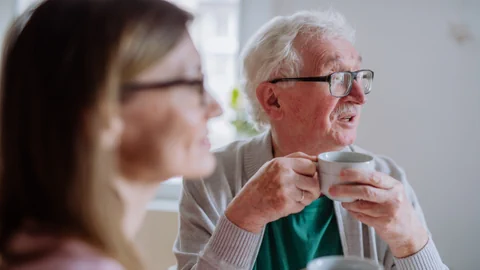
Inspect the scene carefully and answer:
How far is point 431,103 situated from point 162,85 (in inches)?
60.7

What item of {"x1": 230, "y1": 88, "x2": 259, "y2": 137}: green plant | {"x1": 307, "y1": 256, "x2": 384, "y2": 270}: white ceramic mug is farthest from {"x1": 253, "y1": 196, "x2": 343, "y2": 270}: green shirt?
{"x1": 230, "y1": 88, "x2": 259, "y2": 137}: green plant

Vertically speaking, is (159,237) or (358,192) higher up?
(358,192)

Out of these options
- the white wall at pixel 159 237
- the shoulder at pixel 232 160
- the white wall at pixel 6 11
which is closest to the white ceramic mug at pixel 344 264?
the shoulder at pixel 232 160

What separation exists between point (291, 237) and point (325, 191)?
339mm

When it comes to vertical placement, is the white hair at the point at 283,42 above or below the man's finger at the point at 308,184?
above

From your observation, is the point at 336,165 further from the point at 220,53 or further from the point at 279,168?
the point at 220,53

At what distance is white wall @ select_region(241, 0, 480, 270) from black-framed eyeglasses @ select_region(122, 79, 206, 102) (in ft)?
4.49

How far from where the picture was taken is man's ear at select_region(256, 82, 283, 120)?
1.45 m

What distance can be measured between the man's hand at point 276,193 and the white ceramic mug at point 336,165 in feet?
0.18

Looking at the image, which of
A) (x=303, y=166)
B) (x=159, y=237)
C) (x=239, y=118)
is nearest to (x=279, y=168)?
(x=303, y=166)

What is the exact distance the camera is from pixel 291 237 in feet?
4.42

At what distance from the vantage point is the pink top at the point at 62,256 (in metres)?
0.62

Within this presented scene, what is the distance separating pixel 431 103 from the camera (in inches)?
78.3

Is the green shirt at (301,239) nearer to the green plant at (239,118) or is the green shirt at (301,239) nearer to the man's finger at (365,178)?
the man's finger at (365,178)
